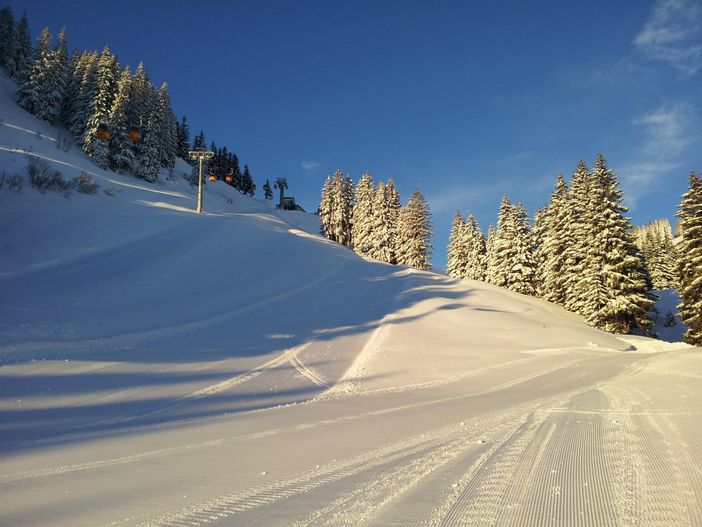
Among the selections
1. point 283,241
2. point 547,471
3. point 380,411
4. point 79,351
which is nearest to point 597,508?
point 547,471

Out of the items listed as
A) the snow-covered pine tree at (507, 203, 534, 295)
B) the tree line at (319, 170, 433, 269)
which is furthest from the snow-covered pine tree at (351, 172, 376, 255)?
the snow-covered pine tree at (507, 203, 534, 295)

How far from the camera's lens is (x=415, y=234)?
184 feet

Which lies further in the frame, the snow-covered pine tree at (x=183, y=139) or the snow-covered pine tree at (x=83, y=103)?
the snow-covered pine tree at (x=183, y=139)

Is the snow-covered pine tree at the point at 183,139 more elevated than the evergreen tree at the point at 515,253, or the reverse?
the snow-covered pine tree at the point at 183,139

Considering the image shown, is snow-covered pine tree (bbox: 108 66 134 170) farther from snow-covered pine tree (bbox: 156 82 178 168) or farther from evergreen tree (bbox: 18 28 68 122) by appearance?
evergreen tree (bbox: 18 28 68 122)

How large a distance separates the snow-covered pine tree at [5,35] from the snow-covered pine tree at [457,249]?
3083 inches

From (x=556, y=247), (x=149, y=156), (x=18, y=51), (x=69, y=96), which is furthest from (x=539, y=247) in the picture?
(x=18, y=51)

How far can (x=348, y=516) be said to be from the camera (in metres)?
2.94

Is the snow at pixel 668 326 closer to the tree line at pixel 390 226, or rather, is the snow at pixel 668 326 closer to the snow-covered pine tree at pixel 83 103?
the tree line at pixel 390 226

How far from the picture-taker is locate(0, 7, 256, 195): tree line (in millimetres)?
47031

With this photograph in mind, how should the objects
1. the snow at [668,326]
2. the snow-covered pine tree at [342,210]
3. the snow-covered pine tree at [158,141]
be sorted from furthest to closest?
the snow-covered pine tree at [342,210] < the snow-covered pine tree at [158,141] < the snow at [668,326]

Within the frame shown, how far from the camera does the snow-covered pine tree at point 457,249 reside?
204ft

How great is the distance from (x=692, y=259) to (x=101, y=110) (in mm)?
60975

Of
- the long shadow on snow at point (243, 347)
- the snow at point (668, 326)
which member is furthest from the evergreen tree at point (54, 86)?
the snow at point (668, 326)
